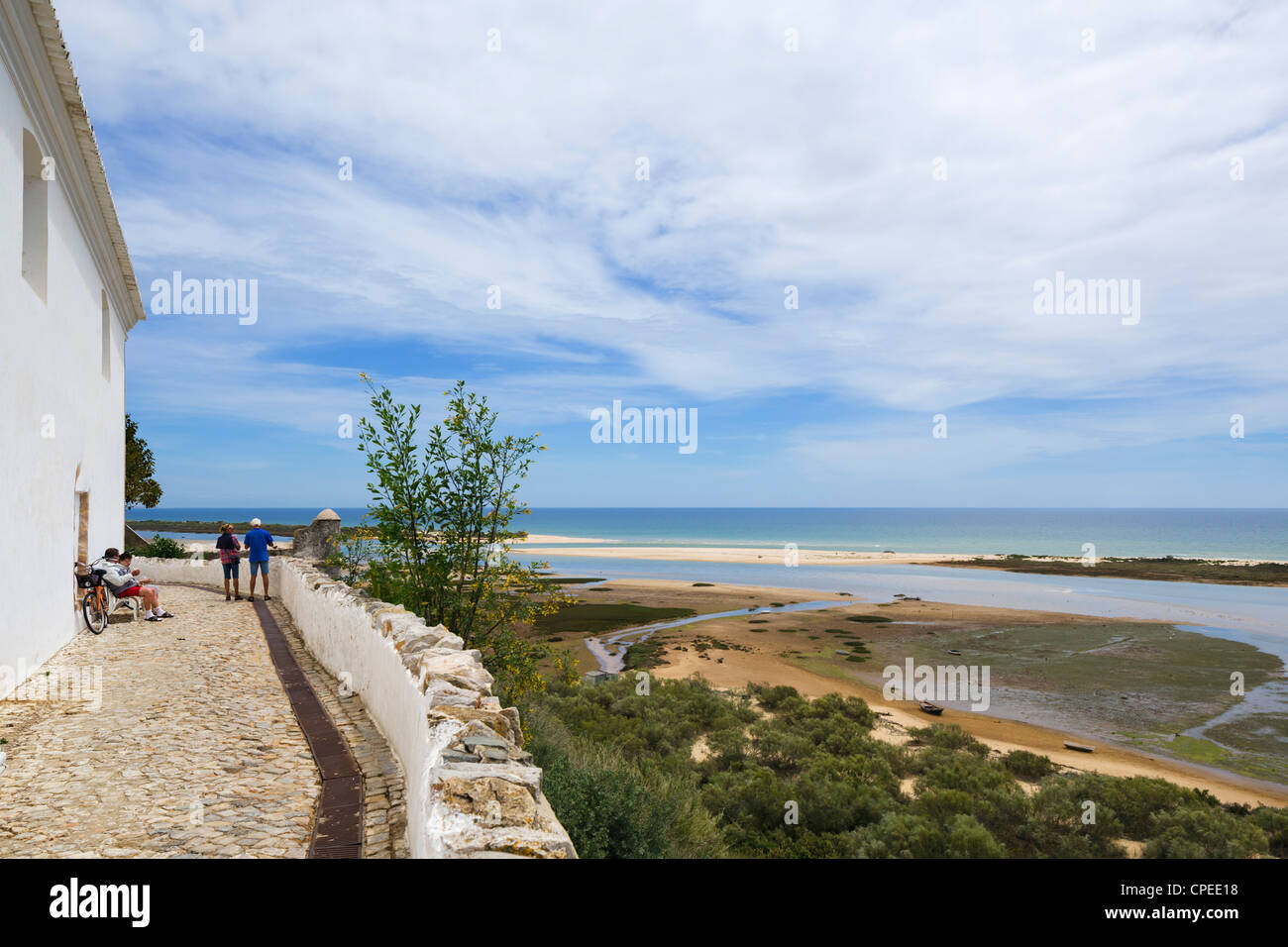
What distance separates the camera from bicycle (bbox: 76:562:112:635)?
33.1ft

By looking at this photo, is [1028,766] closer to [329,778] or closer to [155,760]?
[329,778]

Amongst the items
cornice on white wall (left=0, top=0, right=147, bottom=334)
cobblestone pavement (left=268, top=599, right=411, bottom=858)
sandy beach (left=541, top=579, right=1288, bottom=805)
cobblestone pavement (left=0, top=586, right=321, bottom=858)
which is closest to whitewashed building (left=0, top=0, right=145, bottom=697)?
cornice on white wall (left=0, top=0, right=147, bottom=334)

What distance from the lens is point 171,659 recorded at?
8375 millimetres

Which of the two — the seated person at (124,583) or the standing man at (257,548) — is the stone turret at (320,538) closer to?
the standing man at (257,548)

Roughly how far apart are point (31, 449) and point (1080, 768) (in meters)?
15.4

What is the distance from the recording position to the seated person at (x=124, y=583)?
1041cm

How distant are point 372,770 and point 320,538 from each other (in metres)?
13.8

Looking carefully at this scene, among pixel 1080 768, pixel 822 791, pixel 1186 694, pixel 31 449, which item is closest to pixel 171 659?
pixel 31 449

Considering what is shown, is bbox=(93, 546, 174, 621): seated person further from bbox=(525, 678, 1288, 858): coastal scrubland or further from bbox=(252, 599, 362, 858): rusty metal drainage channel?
bbox=(525, 678, 1288, 858): coastal scrubland

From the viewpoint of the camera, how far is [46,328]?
8266mm

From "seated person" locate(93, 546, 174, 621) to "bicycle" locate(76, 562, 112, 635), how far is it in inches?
4.6

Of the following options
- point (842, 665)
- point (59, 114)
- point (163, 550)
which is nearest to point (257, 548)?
point (59, 114)

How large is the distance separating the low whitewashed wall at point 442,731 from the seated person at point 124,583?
13.4 feet
